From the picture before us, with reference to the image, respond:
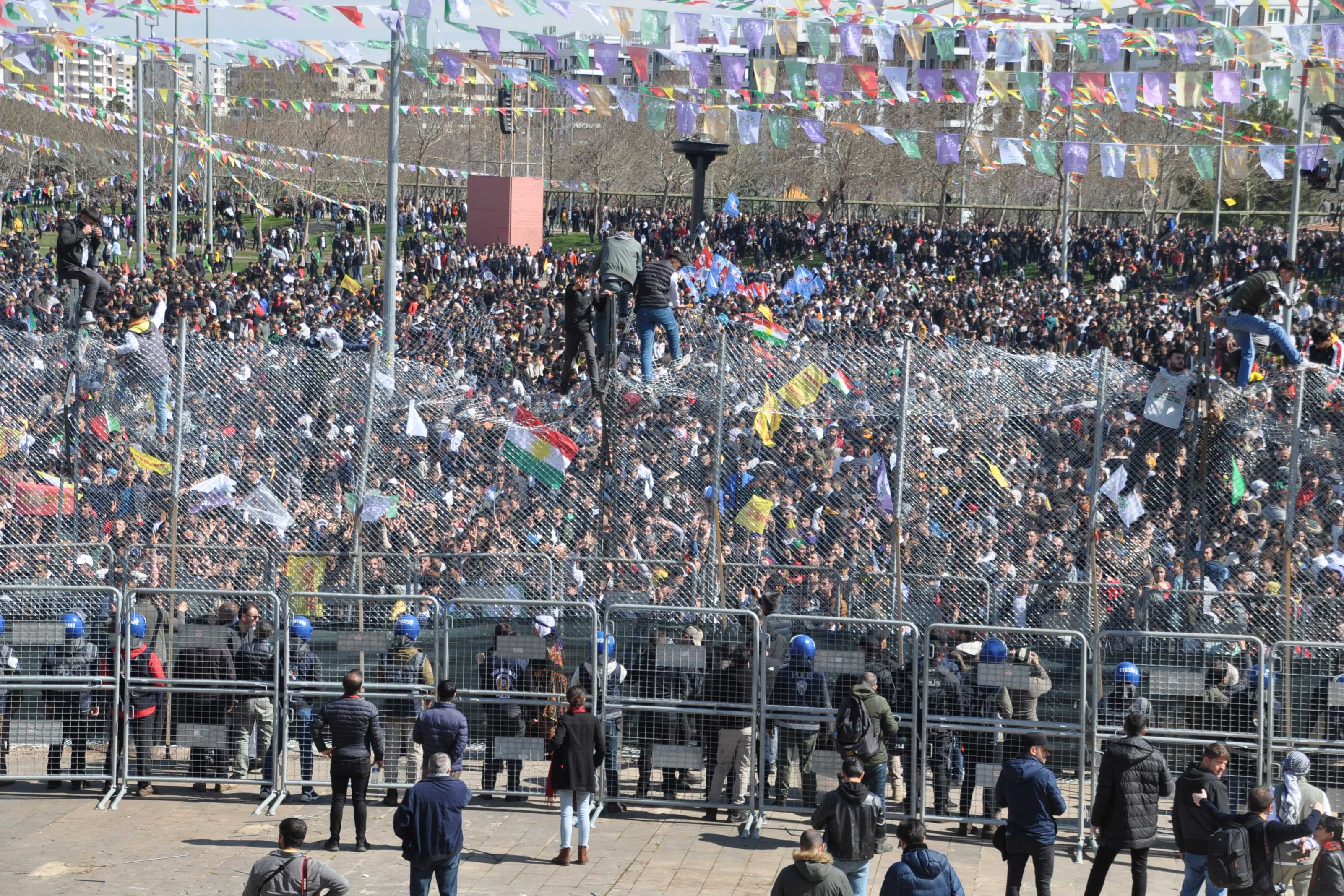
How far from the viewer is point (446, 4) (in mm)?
19516

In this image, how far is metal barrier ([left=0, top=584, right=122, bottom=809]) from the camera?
1071 centimetres

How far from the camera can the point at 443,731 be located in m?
9.58

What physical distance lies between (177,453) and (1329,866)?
27.7 ft

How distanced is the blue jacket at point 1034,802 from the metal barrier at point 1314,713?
1.92 metres

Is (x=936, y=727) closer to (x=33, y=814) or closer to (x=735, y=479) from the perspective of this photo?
(x=735, y=479)

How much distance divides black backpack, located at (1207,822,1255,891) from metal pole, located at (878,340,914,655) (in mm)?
3009

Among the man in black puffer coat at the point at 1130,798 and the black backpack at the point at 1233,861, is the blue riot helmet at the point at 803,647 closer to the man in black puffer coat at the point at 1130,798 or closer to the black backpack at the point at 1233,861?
the man in black puffer coat at the point at 1130,798

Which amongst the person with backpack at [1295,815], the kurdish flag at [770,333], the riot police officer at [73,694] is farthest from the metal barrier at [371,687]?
the kurdish flag at [770,333]

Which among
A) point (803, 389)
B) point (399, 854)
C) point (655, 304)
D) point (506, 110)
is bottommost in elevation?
point (399, 854)

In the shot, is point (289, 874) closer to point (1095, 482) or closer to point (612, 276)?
point (1095, 482)

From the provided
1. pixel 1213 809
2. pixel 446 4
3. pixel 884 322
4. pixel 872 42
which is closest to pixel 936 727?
pixel 1213 809

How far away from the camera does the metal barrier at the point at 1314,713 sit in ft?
32.1

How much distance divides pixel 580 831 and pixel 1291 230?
2135 centimetres

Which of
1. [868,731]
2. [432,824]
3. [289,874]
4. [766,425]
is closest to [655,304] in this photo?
[766,425]
